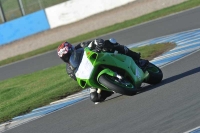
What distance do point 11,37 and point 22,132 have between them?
73.4ft

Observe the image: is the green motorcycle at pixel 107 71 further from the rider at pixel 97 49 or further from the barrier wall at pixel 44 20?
the barrier wall at pixel 44 20

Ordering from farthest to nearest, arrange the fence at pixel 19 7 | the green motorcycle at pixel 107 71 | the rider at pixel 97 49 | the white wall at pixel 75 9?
the fence at pixel 19 7 → the white wall at pixel 75 9 → the rider at pixel 97 49 → the green motorcycle at pixel 107 71

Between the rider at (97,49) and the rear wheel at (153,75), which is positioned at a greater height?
the rider at (97,49)

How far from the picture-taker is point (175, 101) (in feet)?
27.4

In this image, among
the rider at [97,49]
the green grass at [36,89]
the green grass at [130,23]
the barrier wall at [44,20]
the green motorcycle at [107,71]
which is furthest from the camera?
the barrier wall at [44,20]

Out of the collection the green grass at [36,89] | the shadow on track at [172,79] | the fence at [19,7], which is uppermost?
the shadow on track at [172,79]

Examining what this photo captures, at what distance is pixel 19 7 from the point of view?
3288 centimetres

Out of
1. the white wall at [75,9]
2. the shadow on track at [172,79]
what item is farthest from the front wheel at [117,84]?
the white wall at [75,9]

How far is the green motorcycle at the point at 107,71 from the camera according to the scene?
30.3 ft

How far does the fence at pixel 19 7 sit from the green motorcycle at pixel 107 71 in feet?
74.5

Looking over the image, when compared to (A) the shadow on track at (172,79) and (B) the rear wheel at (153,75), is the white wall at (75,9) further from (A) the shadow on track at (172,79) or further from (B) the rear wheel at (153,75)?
(B) the rear wheel at (153,75)

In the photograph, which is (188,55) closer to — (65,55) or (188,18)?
(65,55)

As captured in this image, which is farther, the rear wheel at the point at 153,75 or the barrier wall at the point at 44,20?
the barrier wall at the point at 44,20

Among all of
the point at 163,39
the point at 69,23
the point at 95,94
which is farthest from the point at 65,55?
the point at 69,23
